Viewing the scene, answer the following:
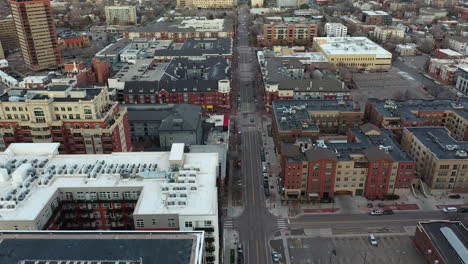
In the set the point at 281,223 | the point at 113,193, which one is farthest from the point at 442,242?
the point at 113,193

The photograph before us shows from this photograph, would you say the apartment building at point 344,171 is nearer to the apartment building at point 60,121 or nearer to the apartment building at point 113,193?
the apartment building at point 113,193

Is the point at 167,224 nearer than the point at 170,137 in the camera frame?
Yes

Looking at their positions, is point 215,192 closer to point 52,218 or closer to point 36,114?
point 52,218

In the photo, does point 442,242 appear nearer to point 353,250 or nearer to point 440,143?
point 353,250

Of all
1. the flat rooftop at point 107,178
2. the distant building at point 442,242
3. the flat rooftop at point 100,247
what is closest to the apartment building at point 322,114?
the distant building at point 442,242

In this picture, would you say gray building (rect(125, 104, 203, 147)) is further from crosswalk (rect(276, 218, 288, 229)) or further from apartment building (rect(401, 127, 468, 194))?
apartment building (rect(401, 127, 468, 194))

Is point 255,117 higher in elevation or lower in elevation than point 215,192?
lower

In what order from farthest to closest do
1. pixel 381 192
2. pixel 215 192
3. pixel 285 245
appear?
1. pixel 381 192
2. pixel 285 245
3. pixel 215 192

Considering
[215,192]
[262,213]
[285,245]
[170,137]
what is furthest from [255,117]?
[215,192]
